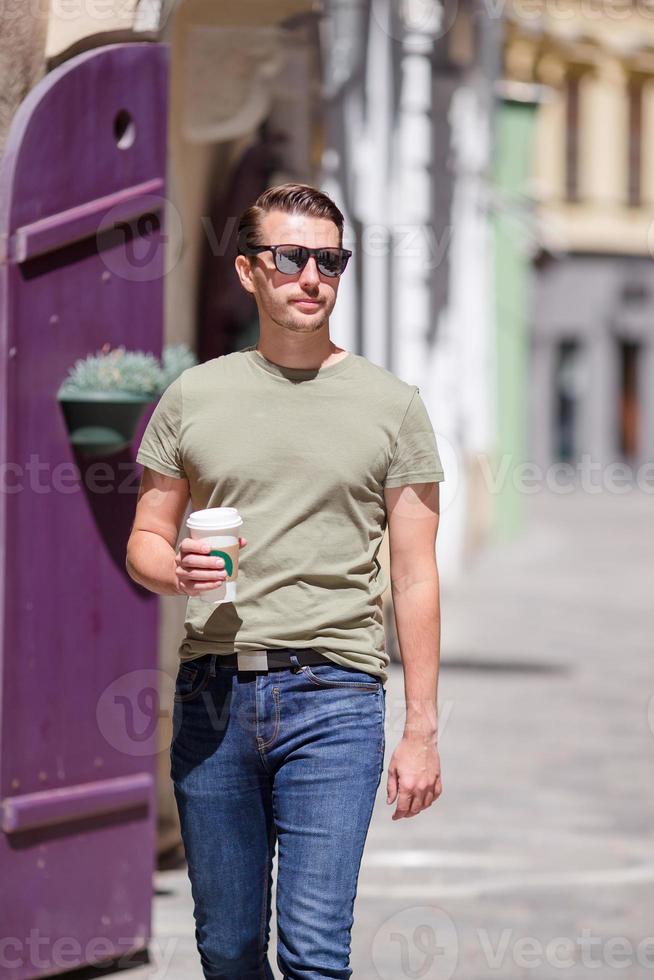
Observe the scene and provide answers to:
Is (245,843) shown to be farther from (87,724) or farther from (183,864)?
(183,864)

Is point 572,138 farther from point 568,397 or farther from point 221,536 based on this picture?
point 221,536

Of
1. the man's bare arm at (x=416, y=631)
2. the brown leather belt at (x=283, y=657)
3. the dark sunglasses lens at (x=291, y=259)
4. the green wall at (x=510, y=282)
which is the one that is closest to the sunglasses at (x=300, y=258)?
the dark sunglasses lens at (x=291, y=259)

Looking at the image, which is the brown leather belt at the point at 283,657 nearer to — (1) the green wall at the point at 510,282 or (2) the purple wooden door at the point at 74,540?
(2) the purple wooden door at the point at 74,540

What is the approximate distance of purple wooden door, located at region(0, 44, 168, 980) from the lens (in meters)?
5.03

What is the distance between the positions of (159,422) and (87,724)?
2.07m

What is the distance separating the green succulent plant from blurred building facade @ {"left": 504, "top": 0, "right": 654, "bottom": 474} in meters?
33.7

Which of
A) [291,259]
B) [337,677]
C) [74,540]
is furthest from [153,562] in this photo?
[74,540]

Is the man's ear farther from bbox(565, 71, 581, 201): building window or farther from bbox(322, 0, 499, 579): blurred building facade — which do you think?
bbox(565, 71, 581, 201): building window

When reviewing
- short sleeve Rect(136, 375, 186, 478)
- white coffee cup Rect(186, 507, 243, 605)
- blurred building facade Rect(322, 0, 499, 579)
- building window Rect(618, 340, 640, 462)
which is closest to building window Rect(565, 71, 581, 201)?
building window Rect(618, 340, 640, 462)

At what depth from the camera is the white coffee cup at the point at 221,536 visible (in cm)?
312

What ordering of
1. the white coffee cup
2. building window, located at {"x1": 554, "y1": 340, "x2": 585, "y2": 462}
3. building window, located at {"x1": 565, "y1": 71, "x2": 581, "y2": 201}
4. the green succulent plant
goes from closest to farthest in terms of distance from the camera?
the white coffee cup → the green succulent plant → building window, located at {"x1": 565, "y1": 71, "x2": 581, "y2": 201} → building window, located at {"x1": 554, "y1": 340, "x2": 585, "y2": 462}

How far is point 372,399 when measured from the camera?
11.1 feet

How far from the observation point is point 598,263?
39.9 m

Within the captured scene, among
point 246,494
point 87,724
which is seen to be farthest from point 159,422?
point 87,724
